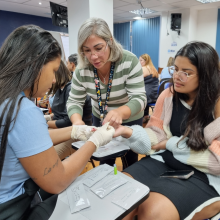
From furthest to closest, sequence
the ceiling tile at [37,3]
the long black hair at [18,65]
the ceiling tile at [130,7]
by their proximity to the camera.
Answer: the ceiling tile at [130,7]
the ceiling tile at [37,3]
the long black hair at [18,65]

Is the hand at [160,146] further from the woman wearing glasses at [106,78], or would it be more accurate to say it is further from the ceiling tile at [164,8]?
the ceiling tile at [164,8]

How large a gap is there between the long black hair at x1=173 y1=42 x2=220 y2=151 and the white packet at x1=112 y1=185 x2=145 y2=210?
Result: 1.61ft

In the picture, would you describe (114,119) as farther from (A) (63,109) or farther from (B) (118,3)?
(B) (118,3)

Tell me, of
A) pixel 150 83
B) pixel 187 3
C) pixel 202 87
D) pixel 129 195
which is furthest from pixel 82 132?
pixel 187 3

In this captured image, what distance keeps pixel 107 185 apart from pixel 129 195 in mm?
110

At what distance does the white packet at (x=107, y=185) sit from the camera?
0.81 m

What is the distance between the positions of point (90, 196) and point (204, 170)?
0.65 meters

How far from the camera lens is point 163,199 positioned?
3.16ft

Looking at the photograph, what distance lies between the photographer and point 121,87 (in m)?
1.49

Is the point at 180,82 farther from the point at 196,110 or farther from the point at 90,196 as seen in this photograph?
the point at 90,196

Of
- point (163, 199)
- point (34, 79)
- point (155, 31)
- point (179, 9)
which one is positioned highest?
point (179, 9)

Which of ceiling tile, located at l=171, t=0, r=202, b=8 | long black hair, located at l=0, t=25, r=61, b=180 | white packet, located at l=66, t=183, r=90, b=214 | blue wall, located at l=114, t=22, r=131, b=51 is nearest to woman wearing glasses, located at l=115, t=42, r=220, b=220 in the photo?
white packet, located at l=66, t=183, r=90, b=214

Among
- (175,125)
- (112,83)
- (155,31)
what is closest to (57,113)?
(112,83)

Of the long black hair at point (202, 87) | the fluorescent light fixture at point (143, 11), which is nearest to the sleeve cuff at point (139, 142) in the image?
the long black hair at point (202, 87)
